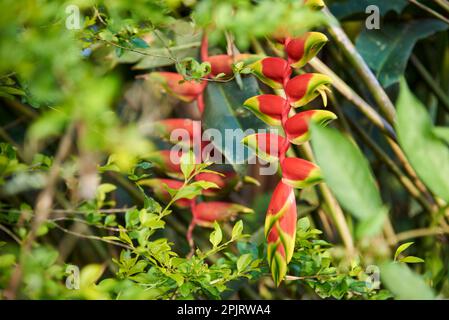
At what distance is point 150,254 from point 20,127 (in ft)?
1.61

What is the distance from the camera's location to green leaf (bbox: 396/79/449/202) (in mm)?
267

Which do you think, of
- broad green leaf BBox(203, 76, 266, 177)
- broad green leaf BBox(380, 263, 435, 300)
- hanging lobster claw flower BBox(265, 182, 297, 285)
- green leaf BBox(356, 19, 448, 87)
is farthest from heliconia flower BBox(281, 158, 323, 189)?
green leaf BBox(356, 19, 448, 87)

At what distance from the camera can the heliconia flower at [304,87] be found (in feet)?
1.64

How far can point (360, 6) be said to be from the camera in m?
0.86

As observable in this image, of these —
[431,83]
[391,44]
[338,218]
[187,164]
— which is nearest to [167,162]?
[187,164]

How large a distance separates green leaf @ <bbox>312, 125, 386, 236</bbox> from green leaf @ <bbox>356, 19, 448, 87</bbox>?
21.8 inches

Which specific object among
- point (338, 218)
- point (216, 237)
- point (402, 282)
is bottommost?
point (338, 218)

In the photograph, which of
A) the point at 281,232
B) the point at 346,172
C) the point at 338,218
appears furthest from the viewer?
the point at 338,218

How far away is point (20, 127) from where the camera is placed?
0.90 m

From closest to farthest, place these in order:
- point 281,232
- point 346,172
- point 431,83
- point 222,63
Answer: point 346,172 → point 281,232 → point 222,63 → point 431,83

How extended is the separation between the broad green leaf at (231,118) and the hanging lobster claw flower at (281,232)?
0.12 metres

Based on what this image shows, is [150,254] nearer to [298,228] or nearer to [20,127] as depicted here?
[298,228]

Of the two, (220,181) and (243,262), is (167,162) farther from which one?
(243,262)

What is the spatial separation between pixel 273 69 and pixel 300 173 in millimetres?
98
